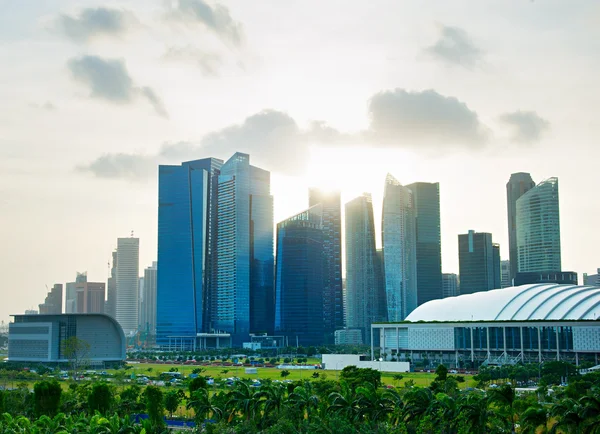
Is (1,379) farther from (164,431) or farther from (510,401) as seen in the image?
(510,401)

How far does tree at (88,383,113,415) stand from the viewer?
62656mm

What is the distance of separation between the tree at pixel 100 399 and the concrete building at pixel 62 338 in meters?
98.1

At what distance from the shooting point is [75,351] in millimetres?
144000

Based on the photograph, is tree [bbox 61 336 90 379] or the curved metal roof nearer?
the curved metal roof

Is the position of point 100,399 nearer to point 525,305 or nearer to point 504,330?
point 504,330

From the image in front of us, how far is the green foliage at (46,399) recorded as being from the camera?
61.7m

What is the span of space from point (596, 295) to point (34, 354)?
376 feet

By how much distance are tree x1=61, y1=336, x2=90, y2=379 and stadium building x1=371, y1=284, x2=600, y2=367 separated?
59645 mm

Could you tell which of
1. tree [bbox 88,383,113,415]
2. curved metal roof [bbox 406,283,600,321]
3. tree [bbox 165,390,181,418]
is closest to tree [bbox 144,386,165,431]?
tree [bbox 88,383,113,415]

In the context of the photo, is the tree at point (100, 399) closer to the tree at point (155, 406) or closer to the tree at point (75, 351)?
the tree at point (155, 406)

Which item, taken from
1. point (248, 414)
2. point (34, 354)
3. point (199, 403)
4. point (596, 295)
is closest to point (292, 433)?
point (248, 414)

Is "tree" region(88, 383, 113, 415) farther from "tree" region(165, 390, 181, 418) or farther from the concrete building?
the concrete building

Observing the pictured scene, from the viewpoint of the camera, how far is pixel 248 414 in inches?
2243

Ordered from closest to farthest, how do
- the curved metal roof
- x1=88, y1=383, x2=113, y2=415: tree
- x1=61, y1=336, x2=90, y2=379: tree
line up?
x1=88, y1=383, x2=113, y2=415: tree → the curved metal roof → x1=61, y1=336, x2=90, y2=379: tree
